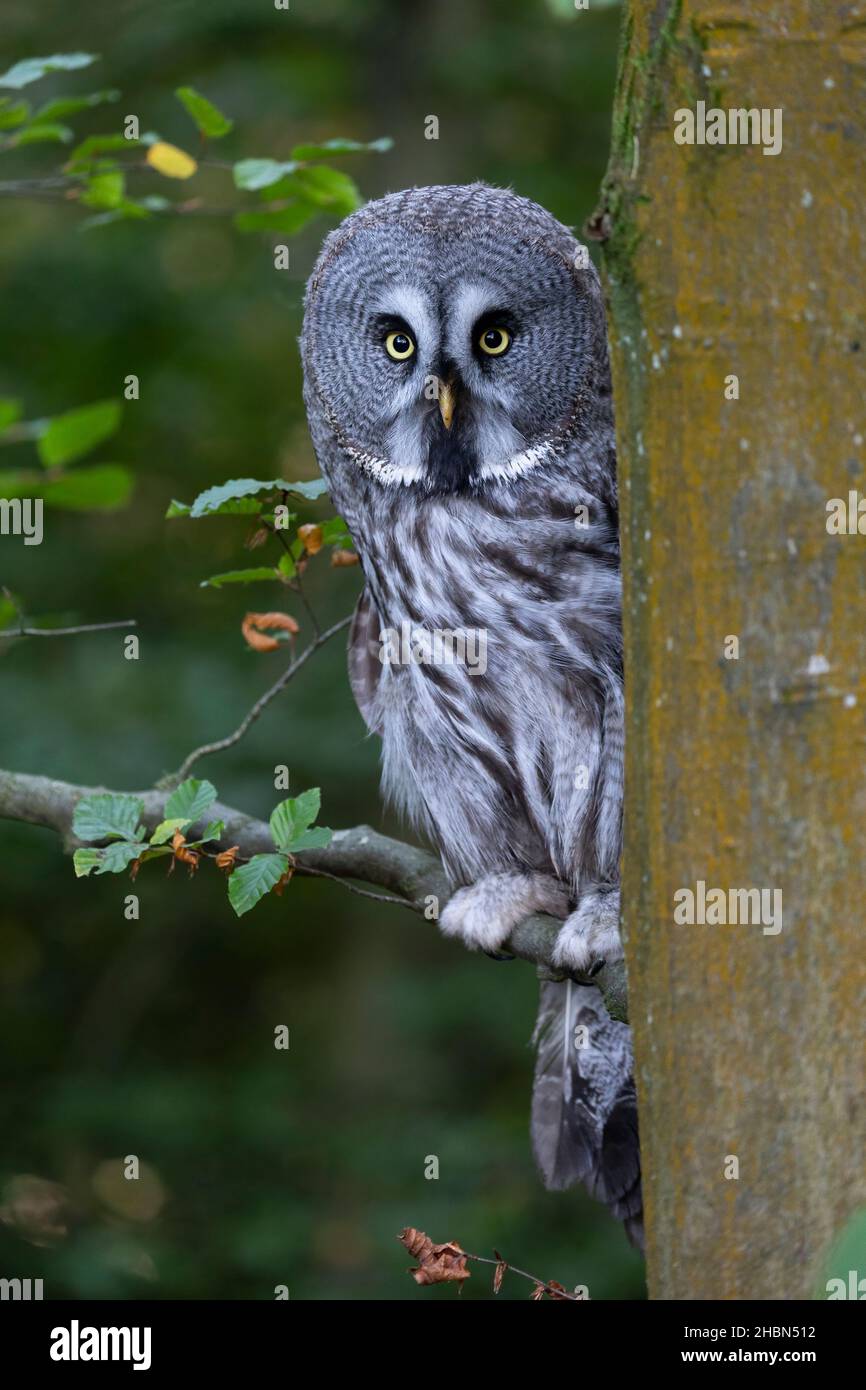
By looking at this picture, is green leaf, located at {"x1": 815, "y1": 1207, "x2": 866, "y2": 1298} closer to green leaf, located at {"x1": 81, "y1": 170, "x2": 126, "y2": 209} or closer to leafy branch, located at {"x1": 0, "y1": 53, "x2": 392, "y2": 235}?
leafy branch, located at {"x1": 0, "y1": 53, "x2": 392, "y2": 235}

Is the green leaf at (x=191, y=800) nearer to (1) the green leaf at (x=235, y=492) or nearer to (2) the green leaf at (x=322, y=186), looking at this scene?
(1) the green leaf at (x=235, y=492)

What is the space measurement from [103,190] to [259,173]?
0.33m

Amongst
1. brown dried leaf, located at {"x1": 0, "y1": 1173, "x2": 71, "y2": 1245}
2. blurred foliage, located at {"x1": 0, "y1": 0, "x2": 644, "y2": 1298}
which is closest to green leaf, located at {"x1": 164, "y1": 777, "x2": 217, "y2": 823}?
blurred foliage, located at {"x1": 0, "y1": 0, "x2": 644, "y2": 1298}

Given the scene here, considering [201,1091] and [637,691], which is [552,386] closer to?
[637,691]

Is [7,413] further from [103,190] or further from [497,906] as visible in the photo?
[497,906]

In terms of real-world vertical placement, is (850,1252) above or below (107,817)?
below

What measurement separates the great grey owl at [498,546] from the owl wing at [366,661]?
0.08 metres

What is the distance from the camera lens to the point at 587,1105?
3414 millimetres

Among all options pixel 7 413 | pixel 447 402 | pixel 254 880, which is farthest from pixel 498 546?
pixel 254 880

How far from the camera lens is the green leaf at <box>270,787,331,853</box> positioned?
220 cm

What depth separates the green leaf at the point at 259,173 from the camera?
112 inches

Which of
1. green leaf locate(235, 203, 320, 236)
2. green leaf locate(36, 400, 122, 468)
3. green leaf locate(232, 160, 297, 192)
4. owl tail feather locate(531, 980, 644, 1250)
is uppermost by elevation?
green leaf locate(235, 203, 320, 236)

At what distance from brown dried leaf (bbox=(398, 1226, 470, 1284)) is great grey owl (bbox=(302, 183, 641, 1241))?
3.09 feet
